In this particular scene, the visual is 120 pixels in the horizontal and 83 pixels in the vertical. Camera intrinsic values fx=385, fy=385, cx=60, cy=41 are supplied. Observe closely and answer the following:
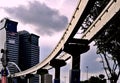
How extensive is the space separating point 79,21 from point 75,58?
1387 centimetres

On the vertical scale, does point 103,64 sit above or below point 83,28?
below

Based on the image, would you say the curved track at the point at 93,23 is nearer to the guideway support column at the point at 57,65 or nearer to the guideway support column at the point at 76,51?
the guideway support column at the point at 76,51

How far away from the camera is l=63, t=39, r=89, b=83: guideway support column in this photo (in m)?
42.0

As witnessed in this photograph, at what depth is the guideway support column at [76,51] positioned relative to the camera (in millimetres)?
42025

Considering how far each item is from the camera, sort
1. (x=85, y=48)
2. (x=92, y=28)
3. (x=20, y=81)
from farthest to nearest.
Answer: (x=20, y=81) → (x=85, y=48) → (x=92, y=28)

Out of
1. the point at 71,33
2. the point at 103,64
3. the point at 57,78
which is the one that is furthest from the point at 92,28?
the point at 57,78

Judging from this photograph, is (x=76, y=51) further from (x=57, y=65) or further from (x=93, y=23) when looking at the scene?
(x=57, y=65)

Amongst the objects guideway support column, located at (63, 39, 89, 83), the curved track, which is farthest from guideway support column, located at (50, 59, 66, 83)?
the curved track

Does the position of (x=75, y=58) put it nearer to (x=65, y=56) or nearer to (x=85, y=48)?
(x=85, y=48)

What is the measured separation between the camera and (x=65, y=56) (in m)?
59.2

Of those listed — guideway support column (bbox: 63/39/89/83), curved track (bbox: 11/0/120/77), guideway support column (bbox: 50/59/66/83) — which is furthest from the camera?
guideway support column (bbox: 50/59/66/83)

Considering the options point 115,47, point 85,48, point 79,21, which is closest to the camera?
point 79,21

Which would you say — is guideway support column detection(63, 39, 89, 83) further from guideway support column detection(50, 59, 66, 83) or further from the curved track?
guideway support column detection(50, 59, 66, 83)

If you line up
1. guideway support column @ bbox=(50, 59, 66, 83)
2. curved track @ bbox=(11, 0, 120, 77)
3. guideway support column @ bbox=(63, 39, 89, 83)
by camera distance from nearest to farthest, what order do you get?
curved track @ bbox=(11, 0, 120, 77), guideway support column @ bbox=(63, 39, 89, 83), guideway support column @ bbox=(50, 59, 66, 83)
